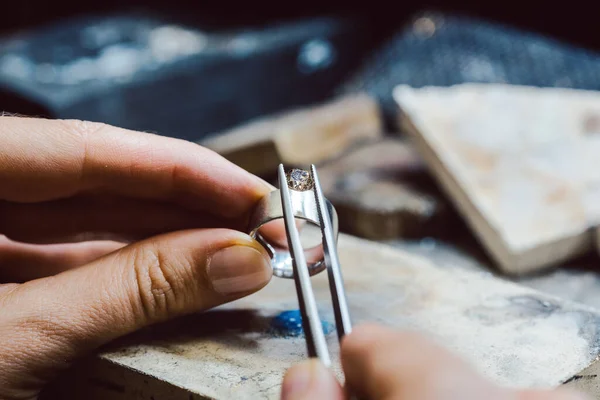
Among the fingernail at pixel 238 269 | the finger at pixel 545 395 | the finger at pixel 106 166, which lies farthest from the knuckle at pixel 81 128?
the finger at pixel 545 395

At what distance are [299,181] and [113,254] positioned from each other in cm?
29

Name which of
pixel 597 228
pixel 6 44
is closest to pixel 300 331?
pixel 597 228

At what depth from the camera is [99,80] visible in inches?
100.0

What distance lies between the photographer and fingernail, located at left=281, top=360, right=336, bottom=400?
2.07 feet

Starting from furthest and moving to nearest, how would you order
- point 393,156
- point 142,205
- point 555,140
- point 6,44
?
1. point 6,44
2. point 393,156
3. point 555,140
4. point 142,205

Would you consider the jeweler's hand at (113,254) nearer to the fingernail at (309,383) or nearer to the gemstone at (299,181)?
the gemstone at (299,181)

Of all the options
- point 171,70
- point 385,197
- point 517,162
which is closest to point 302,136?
point 385,197

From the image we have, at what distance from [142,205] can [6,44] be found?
2178 millimetres

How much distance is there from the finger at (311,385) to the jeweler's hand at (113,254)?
30 cm

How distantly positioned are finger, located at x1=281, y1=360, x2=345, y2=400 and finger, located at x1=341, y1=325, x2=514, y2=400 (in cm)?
2

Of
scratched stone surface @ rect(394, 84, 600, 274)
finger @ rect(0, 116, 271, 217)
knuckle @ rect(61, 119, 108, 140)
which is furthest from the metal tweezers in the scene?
scratched stone surface @ rect(394, 84, 600, 274)

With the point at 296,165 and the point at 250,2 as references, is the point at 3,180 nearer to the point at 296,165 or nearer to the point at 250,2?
the point at 296,165

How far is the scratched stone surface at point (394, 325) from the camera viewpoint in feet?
2.93

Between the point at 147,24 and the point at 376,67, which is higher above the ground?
the point at 147,24
